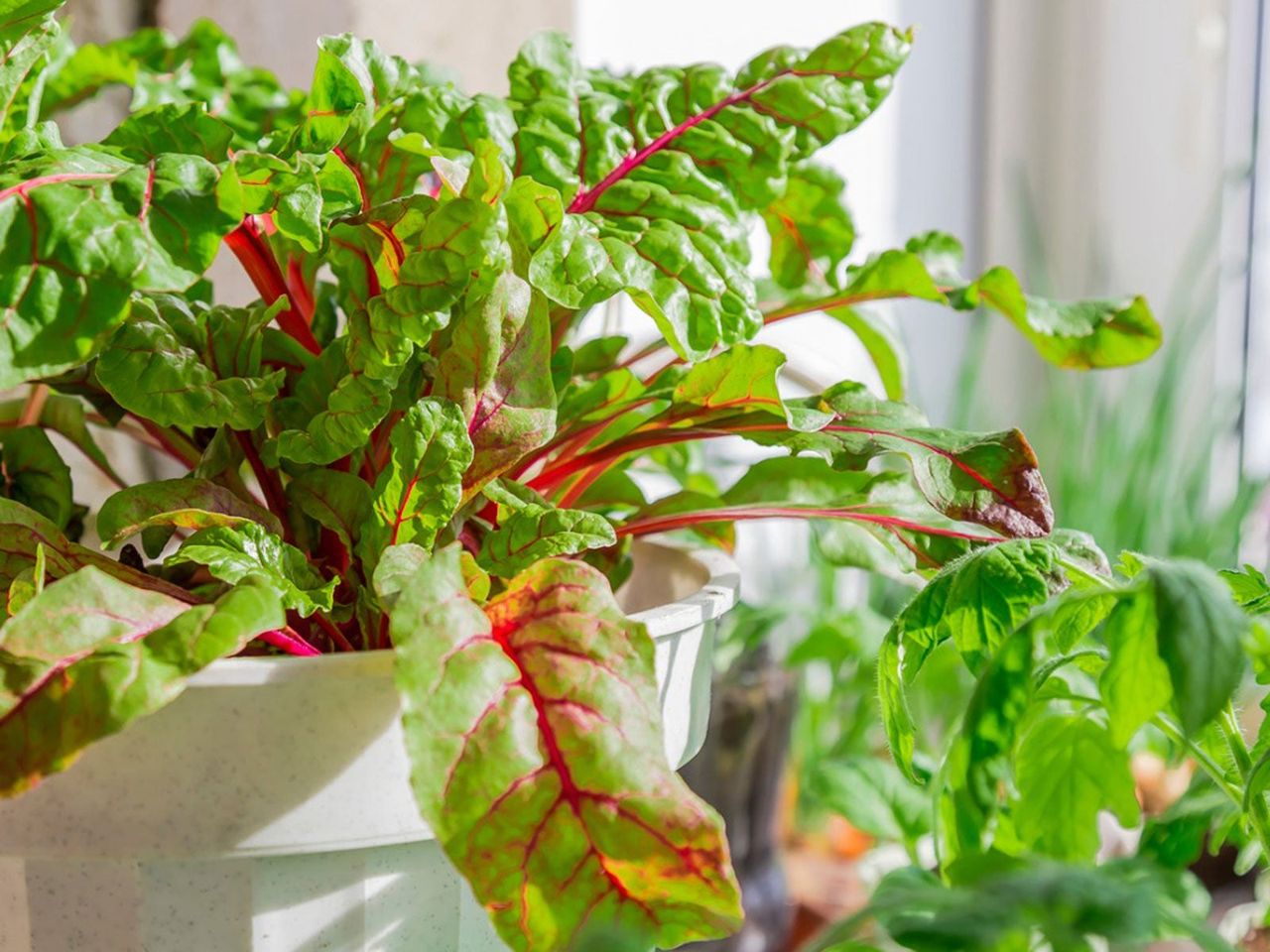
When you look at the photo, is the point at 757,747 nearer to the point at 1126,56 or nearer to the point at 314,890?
the point at 314,890

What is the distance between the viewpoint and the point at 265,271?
0.56m

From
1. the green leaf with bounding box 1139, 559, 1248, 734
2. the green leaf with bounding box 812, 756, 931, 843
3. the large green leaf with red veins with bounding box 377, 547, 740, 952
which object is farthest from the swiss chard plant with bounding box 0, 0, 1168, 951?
the green leaf with bounding box 812, 756, 931, 843

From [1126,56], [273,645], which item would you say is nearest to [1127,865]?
[273,645]

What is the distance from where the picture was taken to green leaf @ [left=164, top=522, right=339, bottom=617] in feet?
1.43

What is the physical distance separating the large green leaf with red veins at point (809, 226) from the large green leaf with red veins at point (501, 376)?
23cm

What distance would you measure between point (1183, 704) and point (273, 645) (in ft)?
1.11

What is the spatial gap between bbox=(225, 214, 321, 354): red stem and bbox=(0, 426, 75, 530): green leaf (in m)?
0.12

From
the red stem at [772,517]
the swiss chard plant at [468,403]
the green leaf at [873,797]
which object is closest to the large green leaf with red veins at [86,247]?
the swiss chard plant at [468,403]

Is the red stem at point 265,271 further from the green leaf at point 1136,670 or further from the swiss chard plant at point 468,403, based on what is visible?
the green leaf at point 1136,670

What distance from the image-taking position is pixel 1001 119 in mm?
1854

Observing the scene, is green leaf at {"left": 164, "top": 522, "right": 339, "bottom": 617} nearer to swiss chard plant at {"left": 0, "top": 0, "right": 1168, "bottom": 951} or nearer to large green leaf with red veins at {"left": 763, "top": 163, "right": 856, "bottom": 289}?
swiss chard plant at {"left": 0, "top": 0, "right": 1168, "bottom": 951}

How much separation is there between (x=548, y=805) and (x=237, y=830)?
0.38 feet

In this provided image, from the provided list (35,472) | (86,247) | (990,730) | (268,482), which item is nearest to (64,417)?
(35,472)

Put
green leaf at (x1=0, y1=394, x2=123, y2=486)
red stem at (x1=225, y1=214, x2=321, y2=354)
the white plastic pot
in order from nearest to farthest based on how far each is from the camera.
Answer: the white plastic pot < red stem at (x1=225, y1=214, x2=321, y2=354) < green leaf at (x1=0, y1=394, x2=123, y2=486)
